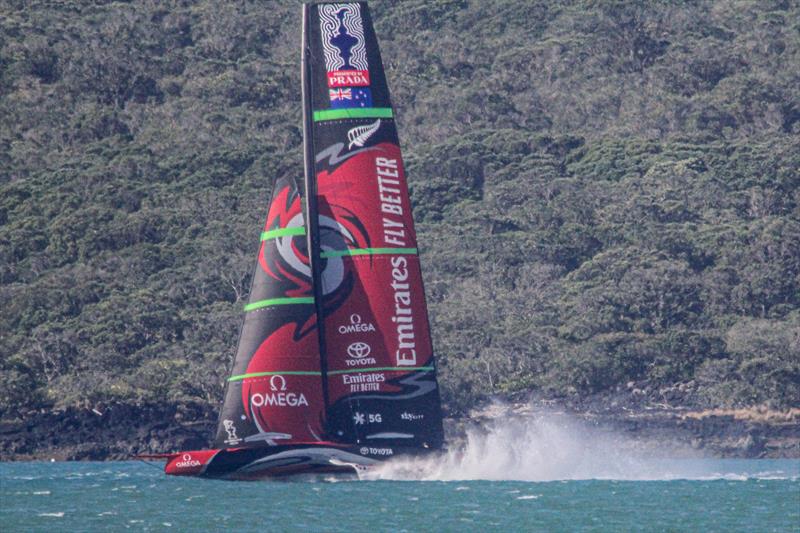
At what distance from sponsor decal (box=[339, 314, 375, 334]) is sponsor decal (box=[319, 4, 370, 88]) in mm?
5001

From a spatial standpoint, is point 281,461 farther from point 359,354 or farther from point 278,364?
point 359,354

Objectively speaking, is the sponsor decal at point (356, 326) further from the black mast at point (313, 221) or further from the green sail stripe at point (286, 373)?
the green sail stripe at point (286, 373)

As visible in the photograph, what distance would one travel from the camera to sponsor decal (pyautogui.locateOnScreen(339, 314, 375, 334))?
39.3 metres

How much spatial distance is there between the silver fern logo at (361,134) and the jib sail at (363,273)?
0.02 metres

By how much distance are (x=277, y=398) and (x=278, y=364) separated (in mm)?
744

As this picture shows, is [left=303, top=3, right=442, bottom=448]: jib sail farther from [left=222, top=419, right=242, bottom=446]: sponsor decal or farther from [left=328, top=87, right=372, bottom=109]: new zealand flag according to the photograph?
[left=222, top=419, right=242, bottom=446]: sponsor decal

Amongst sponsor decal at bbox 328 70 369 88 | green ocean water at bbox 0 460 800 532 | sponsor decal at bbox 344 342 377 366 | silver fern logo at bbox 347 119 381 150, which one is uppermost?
sponsor decal at bbox 328 70 369 88

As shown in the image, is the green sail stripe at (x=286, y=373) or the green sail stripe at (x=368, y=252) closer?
the green sail stripe at (x=368, y=252)

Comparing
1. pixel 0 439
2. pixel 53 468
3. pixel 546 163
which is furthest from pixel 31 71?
pixel 53 468

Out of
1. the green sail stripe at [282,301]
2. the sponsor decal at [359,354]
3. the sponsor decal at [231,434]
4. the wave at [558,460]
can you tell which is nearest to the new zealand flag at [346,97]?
the green sail stripe at [282,301]

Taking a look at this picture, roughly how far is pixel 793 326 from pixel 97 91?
5834 cm

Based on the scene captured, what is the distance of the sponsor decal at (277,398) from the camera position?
39.2 meters

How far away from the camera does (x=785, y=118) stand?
113 m

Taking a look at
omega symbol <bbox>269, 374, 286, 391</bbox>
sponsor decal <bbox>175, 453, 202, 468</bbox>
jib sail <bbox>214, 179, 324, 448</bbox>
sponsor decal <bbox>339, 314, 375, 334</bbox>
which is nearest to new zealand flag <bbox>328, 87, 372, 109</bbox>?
jib sail <bbox>214, 179, 324, 448</bbox>
